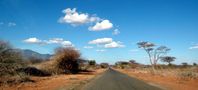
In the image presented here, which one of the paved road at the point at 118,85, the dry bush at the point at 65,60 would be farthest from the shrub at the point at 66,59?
the paved road at the point at 118,85

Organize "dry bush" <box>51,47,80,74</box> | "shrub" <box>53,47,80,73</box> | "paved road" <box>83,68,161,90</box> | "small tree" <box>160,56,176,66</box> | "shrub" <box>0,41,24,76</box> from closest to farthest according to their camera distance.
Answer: "paved road" <box>83,68,161,90</box> < "shrub" <box>0,41,24,76</box> < "dry bush" <box>51,47,80,74</box> < "shrub" <box>53,47,80,73</box> < "small tree" <box>160,56,176,66</box>

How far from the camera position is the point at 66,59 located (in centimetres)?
4694

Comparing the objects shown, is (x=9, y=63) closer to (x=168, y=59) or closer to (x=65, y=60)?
(x=65, y=60)

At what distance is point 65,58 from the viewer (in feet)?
153

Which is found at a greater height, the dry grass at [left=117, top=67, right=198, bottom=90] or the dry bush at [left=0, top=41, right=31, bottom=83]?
the dry bush at [left=0, top=41, right=31, bottom=83]

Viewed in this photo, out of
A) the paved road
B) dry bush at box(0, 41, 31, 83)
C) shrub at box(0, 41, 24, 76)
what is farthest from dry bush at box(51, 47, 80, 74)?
the paved road

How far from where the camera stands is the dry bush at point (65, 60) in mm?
44594

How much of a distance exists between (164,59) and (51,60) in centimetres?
6849

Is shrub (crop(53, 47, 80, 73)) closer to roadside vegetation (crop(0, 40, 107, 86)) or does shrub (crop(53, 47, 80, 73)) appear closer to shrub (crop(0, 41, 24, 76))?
roadside vegetation (crop(0, 40, 107, 86))

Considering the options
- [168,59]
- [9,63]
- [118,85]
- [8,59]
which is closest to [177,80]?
[118,85]

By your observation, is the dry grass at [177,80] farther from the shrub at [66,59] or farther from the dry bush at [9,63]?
the shrub at [66,59]

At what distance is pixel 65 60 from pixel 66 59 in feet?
0.98

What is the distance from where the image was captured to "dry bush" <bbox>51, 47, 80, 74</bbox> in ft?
146

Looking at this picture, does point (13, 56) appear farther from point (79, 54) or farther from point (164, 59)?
point (164, 59)
